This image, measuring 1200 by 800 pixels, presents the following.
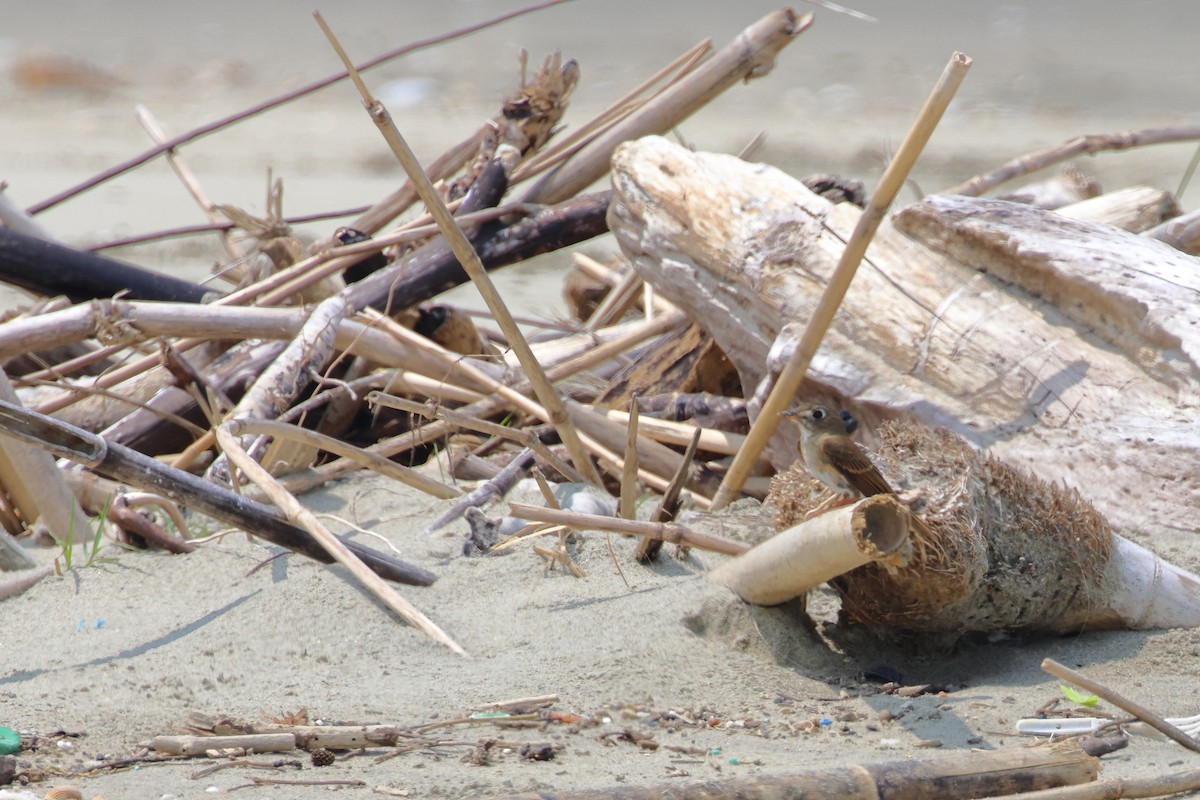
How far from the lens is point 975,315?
3641 millimetres

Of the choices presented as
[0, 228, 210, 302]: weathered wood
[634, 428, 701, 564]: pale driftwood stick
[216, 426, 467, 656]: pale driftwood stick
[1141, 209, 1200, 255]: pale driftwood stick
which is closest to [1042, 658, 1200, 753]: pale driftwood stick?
[634, 428, 701, 564]: pale driftwood stick

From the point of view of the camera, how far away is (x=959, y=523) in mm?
2709

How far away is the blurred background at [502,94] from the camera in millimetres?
11250

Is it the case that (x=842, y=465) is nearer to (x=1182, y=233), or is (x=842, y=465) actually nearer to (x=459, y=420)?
(x=459, y=420)

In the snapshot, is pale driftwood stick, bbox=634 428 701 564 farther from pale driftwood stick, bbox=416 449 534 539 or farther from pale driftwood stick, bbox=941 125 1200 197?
pale driftwood stick, bbox=941 125 1200 197

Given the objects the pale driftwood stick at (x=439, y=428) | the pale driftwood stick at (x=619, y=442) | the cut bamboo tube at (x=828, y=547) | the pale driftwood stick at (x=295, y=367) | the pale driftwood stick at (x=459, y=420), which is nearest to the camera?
the cut bamboo tube at (x=828, y=547)

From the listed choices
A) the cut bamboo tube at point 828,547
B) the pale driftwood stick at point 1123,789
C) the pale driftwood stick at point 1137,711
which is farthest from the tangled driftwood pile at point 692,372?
the pale driftwood stick at point 1123,789

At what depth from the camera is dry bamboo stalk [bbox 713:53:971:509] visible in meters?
2.92

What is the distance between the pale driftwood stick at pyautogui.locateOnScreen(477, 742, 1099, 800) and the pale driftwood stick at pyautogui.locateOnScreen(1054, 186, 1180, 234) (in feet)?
11.5

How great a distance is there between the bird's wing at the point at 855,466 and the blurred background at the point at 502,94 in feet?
17.3

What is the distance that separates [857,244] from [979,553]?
31.6 inches

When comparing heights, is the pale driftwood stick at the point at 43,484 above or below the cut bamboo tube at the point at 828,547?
below

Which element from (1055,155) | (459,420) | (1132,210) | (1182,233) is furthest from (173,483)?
(1055,155)

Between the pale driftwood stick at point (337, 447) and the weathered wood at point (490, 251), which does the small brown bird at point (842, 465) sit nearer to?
the pale driftwood stick at point (337, 447)
